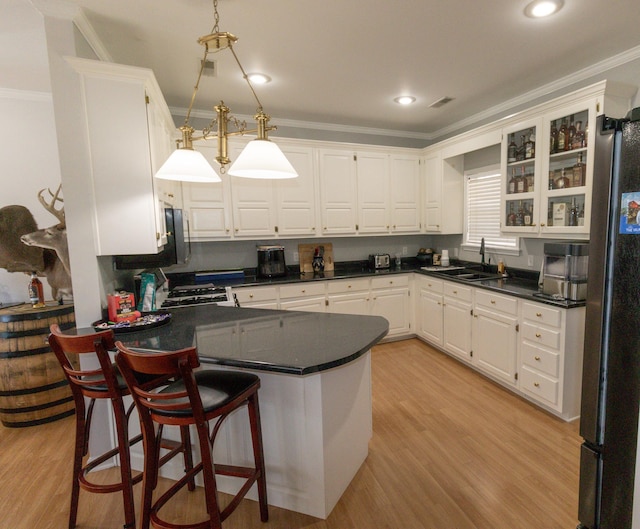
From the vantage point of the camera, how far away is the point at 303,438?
167cm

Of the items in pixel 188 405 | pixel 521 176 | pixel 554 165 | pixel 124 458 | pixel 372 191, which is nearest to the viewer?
pixel 188 405

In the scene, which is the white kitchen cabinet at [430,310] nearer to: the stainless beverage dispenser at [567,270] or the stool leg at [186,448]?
the stainless beverage dispenser at [567,270]

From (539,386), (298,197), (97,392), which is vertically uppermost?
(298,197)

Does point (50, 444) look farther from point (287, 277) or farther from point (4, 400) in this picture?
point (287, 277)

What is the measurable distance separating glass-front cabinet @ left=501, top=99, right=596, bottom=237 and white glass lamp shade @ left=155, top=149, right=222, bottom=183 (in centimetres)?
269

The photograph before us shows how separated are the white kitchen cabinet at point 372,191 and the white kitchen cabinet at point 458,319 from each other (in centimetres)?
113

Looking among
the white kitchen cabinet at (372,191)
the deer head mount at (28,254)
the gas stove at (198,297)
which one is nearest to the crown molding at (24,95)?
the deer head mount at (28,254)

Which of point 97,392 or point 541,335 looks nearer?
point 97,392

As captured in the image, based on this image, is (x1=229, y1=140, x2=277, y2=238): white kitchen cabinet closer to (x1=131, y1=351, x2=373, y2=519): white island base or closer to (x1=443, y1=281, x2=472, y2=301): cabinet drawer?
(x1=443, y1=281, x2=472, y2=301): cabinet drawer

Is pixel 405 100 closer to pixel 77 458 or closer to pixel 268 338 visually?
pixel 268 338

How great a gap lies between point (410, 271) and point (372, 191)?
1.10 m

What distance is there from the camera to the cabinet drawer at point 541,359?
8.15ft

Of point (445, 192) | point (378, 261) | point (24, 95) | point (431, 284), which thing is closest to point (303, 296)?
point (378, 261)

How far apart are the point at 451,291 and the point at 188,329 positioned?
8.87 feet
